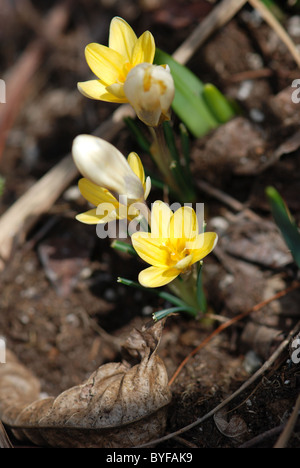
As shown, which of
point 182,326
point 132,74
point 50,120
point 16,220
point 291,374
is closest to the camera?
point 132,74

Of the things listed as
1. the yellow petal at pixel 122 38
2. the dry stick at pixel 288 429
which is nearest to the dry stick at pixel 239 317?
the dry stick at pixel 288 429

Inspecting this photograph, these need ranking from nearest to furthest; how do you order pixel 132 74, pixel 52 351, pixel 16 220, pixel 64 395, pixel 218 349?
pixel 132 74 → pixel 64 395 → pixel 218 349 → pixel 52 351 → pixel 16 220

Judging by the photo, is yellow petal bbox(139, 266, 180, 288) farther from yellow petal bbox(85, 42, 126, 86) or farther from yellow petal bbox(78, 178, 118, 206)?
yellow petal bbox(85, 42, 126, 86)

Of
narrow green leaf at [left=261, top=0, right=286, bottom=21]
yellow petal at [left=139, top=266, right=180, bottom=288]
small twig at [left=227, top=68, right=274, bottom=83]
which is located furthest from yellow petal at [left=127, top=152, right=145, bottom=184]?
narrow green leaf at [left=261, top=0, right=286, bottom=21]

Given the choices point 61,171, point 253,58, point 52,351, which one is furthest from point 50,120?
point 52,351

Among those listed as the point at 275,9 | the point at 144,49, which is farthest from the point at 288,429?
the point at 275,9

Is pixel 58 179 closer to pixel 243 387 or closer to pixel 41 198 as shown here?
pixel 41 198
